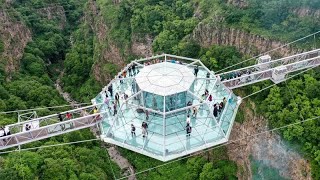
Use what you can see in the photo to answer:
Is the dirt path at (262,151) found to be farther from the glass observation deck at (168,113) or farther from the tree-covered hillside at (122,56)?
the glass observation deck at (168,113)

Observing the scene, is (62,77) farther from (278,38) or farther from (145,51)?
(278,38)

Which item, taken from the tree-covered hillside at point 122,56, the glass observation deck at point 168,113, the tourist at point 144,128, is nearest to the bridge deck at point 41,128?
the glass observation deck at point 168,113

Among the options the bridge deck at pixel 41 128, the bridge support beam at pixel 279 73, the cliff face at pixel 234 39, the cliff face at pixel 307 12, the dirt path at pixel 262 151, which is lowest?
the dirt path at pixel 262 151

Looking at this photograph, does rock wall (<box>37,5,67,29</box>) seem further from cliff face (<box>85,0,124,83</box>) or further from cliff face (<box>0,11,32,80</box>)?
cliff face (<box>85,0,124,83</box>)

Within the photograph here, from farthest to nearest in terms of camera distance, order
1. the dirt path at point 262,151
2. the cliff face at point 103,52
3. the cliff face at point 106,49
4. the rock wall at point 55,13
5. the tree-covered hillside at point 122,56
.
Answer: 1. the rock wall at point 55,13
2. the cliff face at point 103,52
3. the cliff face at point 106,49
4. the tree-covered hillside at point 122,56
5. the dirt path at point 262,151

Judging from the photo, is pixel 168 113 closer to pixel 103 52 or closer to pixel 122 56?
pixel 122 56

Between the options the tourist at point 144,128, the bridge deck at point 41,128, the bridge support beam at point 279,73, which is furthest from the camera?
the bridge support beam at point 279,73

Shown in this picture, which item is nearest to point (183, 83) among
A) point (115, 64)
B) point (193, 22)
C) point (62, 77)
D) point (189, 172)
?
point (189, 172)
